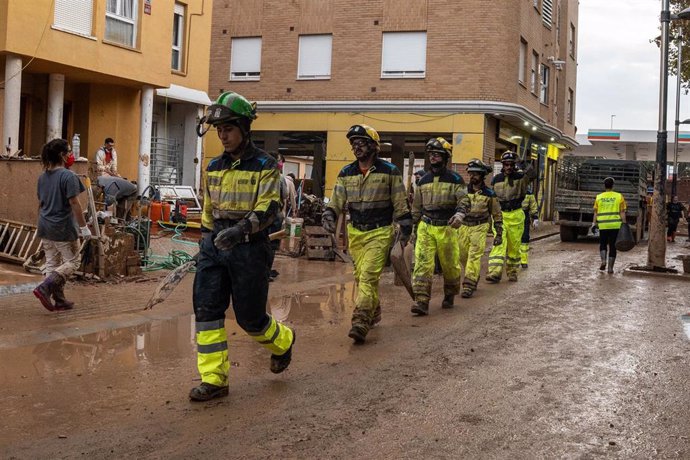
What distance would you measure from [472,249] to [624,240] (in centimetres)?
452

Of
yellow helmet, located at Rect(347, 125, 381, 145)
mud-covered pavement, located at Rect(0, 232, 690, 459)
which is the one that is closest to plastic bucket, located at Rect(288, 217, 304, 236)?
mud-covered pavement, located at Rect(0, 232, 690, 459)

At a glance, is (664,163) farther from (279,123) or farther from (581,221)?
(279,123)

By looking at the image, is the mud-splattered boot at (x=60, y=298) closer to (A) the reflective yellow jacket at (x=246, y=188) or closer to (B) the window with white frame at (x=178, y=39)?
(A) the reflective yellow jacket at (x=246, y=188)

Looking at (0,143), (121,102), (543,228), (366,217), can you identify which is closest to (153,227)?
(0,143)

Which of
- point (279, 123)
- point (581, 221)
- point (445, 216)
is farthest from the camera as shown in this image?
point (279, 123)

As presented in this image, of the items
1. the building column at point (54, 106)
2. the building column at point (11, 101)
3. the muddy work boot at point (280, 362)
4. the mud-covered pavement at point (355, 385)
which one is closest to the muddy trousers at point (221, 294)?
the mud-covered pavement at point (355, 385)

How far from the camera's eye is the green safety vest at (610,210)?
1422 centimetres

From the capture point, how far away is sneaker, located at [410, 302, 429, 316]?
8523mm

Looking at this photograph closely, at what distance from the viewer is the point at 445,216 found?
8.80 metres

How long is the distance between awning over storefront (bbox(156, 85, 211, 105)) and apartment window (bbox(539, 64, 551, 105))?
1440 centimetres

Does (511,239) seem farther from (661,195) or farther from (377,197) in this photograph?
(377,197)

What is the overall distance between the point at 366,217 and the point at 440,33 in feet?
61.3

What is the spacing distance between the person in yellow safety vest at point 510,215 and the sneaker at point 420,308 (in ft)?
12.3

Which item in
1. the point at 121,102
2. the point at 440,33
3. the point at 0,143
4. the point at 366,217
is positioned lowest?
the point at 366,217
